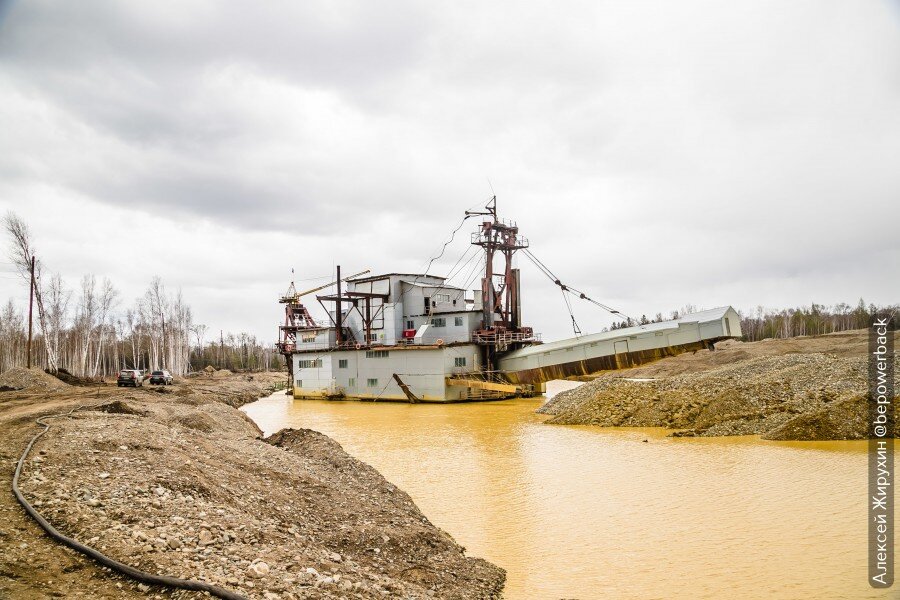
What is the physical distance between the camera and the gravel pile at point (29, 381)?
2939cm

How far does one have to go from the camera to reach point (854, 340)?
47.6m

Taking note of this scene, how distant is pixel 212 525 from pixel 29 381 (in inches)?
1280

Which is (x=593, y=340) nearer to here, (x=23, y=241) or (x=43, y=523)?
(x=43, y=523)

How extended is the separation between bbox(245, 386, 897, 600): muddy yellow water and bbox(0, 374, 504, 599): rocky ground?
1.36 metres

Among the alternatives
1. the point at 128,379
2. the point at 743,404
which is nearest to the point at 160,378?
the point at 128,379

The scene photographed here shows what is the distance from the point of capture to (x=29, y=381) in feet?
99.5

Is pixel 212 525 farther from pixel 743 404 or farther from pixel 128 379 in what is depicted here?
pixel 128 379

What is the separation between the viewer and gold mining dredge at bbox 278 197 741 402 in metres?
28.4

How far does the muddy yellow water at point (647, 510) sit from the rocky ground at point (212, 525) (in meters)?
1.36

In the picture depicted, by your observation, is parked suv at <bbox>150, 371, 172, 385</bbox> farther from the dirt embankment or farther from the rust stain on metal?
the dirt embankment

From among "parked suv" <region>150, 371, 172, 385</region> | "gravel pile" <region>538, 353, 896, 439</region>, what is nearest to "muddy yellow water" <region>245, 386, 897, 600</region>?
"gravel pile" <region>538, 353, 896, 439</region>

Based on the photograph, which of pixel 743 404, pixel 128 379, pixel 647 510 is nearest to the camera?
pixel 647 510

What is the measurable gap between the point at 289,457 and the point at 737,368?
31.3 m

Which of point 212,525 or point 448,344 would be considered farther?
point 448,344
